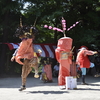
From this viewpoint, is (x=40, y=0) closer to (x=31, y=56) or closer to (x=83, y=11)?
(x=83, y=11)

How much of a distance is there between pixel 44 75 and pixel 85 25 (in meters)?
5.63

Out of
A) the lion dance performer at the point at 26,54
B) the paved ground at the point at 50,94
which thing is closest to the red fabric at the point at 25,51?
the lion dance performer at the point at 26,54

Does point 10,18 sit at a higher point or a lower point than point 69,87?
higher

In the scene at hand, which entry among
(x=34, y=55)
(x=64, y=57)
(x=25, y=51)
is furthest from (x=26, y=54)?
(x=64, y=57)

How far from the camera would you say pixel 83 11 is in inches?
571

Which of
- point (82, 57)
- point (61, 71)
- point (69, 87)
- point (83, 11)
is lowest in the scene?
point (69, 87)

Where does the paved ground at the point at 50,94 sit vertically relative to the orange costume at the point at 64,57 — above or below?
below

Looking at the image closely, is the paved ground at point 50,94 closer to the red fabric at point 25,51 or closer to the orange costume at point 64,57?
the orange costume at point 64,57

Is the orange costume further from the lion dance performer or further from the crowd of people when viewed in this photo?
the lion dance performer

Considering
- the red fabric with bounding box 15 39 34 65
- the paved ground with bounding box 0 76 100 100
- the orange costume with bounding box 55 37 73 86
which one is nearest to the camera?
the paved ground with bounding box 0 76 100 100

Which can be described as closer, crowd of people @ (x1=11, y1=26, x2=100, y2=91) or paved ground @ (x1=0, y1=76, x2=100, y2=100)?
paved ground @ (x1=0, y1=76, x2=100, y2=100)

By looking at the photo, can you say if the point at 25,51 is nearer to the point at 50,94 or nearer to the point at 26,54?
the point at 26,54

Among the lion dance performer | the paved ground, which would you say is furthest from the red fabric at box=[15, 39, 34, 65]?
the paved ground

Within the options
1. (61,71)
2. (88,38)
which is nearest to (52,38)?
(88,38)
